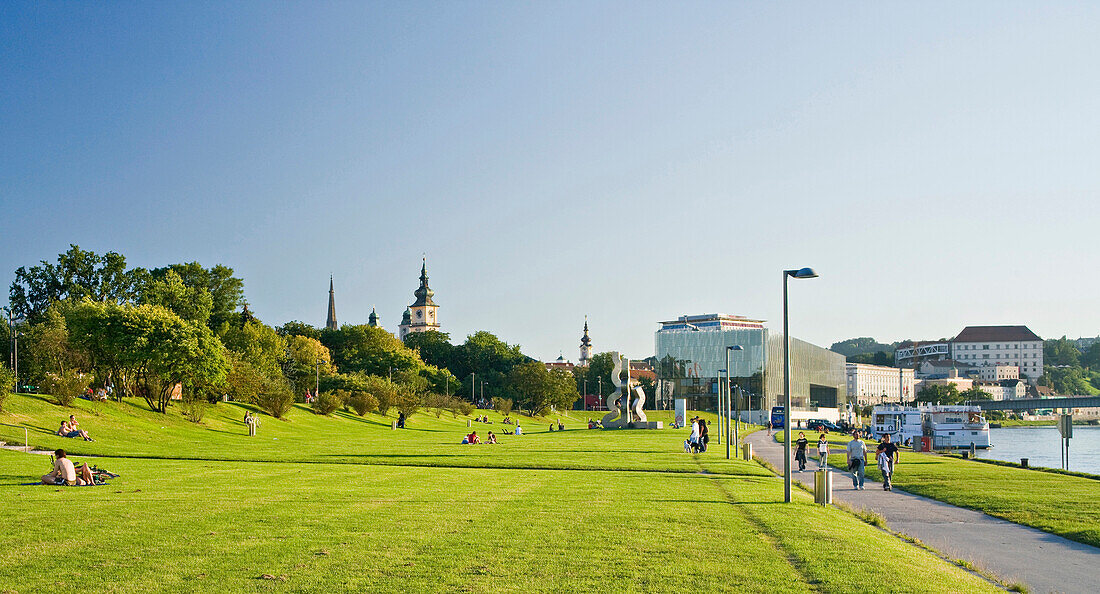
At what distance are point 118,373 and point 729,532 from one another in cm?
6069

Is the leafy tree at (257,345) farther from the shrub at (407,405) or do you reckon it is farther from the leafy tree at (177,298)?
the shrub at (407,405)

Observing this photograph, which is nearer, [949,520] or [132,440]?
[949,520]

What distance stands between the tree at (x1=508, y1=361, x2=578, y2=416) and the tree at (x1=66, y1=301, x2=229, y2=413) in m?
69.3

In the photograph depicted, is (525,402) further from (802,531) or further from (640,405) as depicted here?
(802,531)

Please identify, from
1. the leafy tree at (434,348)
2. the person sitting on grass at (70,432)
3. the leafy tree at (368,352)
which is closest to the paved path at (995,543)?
the person sitting on grass at (70,432)

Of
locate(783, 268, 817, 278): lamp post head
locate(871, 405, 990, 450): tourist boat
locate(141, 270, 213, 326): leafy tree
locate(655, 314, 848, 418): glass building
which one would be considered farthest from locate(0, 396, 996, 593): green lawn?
locate(655, 314, 848, 418): glass building

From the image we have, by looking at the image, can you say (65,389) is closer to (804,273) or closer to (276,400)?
(276,400)

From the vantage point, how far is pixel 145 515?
17.6 metres

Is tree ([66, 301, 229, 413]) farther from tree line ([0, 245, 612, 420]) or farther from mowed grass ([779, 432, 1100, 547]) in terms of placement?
mowed grass ([779, 432, 1100, 547])

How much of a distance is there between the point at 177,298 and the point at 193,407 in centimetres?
3207

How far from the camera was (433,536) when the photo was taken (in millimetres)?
15828

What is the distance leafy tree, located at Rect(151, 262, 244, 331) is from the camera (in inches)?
4117

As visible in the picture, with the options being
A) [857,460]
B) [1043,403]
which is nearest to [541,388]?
[1043,403]

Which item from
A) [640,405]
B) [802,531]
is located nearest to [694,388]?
[640,405]
